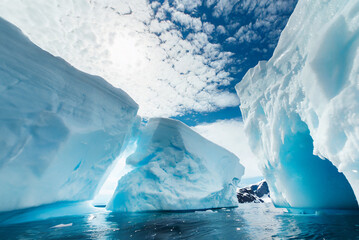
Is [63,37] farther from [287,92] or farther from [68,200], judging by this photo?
[287,92]

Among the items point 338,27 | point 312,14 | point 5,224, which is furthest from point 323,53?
point 5,224

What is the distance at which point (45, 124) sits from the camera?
639 cm

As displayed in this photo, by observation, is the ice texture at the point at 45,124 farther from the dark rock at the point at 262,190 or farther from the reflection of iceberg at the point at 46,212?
the dark rock at the point at 262,190

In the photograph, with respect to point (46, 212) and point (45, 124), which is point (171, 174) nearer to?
point (46, 212)

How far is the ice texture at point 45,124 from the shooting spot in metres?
5.57

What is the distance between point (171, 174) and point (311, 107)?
378 inches

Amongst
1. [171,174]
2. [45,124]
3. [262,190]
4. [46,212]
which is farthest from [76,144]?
[262,190]

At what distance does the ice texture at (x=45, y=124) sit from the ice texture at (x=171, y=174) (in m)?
2.84

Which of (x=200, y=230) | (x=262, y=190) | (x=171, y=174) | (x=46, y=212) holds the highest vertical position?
(x=262, y=190)

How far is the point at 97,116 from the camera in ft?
28.0

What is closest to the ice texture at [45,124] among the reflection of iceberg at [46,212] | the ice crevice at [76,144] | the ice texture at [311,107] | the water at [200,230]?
the ice crevice at [76,144]

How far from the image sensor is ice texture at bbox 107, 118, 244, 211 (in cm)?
1049

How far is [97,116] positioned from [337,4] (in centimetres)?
907

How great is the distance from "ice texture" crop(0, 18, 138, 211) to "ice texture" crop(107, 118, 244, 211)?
9.31ft
